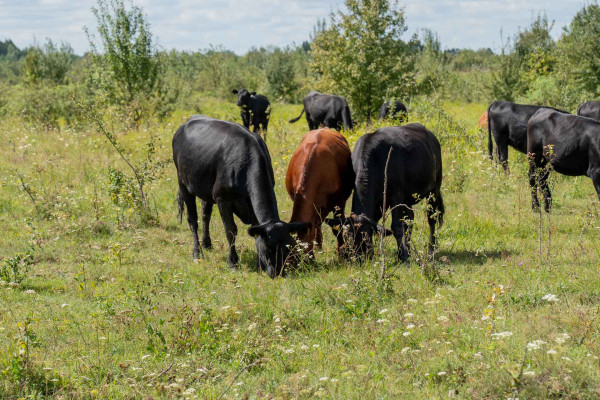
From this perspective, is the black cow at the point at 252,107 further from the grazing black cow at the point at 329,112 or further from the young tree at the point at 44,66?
the young tree at the point at 44,66

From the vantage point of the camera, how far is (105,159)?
13.9 metres

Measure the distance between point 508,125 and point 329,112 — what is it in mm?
7663

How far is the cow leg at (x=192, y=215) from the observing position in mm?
8485

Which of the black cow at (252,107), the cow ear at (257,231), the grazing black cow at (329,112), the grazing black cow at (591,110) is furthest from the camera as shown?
the black cow at (252,107)

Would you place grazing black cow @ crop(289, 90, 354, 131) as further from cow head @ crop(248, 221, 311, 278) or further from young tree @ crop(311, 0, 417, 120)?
cow head @ crop(248, 221, 311, 278)

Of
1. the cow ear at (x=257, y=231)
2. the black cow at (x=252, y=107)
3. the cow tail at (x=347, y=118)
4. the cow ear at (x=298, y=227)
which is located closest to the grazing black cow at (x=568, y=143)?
the cow ear at (x=298, y=227)

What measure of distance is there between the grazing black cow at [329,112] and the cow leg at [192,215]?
10377mm

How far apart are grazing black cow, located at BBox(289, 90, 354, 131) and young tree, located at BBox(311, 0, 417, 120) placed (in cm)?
87

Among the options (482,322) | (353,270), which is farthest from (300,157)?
(482,322)

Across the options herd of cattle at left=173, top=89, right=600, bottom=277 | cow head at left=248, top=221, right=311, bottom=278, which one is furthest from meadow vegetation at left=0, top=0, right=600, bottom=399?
herd of cattle at left=173, top=89, right=600, bottom=277

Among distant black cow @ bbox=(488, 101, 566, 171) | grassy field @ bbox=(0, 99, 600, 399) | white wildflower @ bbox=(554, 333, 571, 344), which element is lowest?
grassy field @ bbox=(0, 99, 600, 399)

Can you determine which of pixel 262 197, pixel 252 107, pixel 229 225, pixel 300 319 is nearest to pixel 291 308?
pixel 300 319

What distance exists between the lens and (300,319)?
550cm

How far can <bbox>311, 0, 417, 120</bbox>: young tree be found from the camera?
19.9 m
